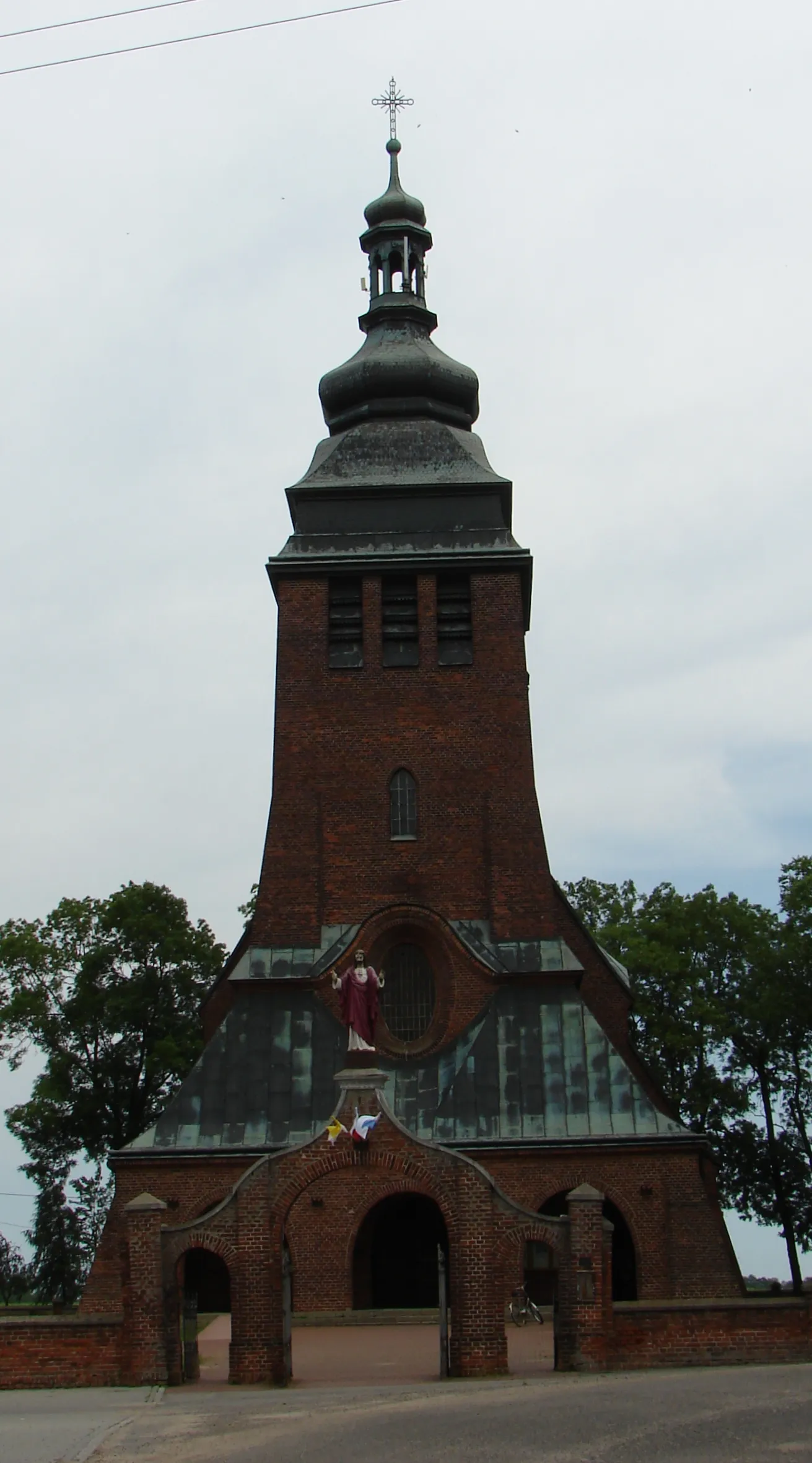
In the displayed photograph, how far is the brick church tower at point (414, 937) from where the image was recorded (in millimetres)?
26516

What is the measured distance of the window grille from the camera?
1151 inches

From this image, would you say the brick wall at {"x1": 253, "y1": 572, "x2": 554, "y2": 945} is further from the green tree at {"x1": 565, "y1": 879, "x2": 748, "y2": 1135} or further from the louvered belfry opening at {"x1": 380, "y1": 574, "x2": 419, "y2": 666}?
the green tree at {"x1": 565, "y1": 879, "x2": 748, "y2": 1135}

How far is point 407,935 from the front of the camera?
29531 mm

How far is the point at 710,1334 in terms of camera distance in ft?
60.7

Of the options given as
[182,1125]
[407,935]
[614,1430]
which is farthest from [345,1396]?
[407,935]

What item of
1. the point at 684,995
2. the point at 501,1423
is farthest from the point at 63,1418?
the point at 684,995

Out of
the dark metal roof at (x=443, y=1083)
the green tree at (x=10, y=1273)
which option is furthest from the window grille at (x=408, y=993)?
the green tree at (x=10, y=1273)

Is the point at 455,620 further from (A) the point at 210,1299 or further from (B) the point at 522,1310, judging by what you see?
(A) the point at 210,1299

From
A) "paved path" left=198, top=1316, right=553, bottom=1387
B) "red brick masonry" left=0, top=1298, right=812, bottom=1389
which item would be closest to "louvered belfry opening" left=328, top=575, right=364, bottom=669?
"paved path" left=198, top=1316, right=553, bottom=1387

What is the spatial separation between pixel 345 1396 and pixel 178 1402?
166cm

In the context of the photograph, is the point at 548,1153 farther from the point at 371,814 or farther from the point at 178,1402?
the point at 178,1402

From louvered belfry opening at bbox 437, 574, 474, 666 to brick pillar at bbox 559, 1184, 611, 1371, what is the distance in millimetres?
14415

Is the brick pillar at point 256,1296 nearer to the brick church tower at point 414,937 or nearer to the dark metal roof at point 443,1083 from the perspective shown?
the brick church tower at point 414,937

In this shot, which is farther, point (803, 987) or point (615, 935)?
point (615, 935)
